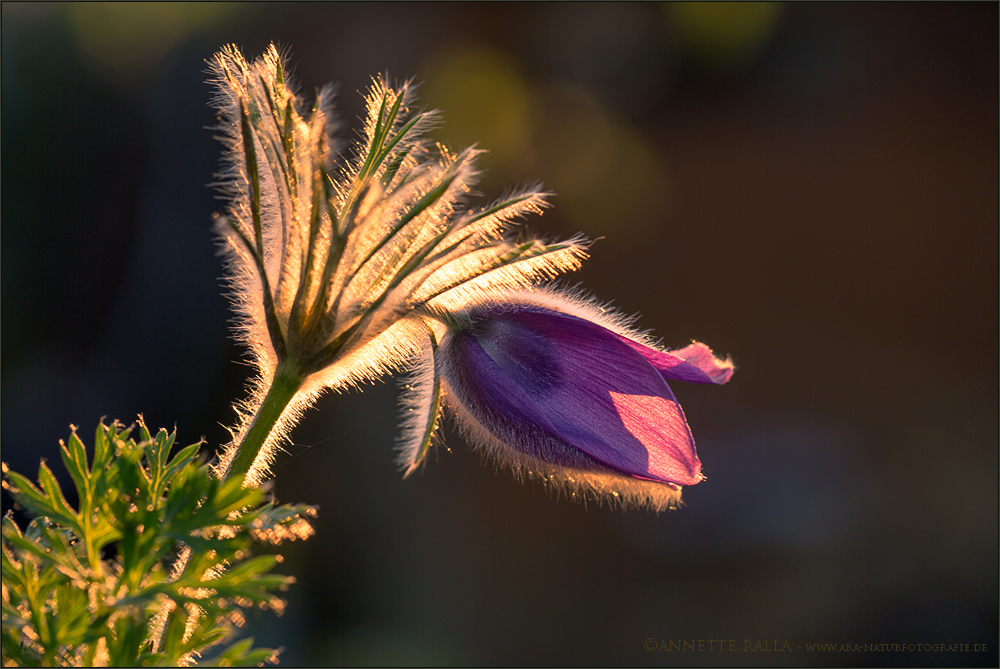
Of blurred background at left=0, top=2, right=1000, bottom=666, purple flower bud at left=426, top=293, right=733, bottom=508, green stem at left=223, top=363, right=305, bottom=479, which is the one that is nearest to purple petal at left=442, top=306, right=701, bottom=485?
purple flower bud at left=426, top=293, right=733, bottom=508

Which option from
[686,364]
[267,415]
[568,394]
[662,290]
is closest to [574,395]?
[568,394]

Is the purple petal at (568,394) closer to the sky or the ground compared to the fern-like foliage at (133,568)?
closer to the sky

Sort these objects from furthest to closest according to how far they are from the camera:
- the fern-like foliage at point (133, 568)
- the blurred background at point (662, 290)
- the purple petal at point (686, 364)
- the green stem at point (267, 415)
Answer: the blurred background at point (662, 290) < the purple petal at point (686, 364) < the green stem at point (267, 415) < the fern-like foliage at point (133, 568)

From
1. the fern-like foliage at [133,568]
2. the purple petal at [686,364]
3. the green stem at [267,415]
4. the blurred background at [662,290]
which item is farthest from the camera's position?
the blurred background at [662,290]

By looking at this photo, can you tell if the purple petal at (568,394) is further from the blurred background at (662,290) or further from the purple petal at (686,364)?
the blurred background at (662,290)

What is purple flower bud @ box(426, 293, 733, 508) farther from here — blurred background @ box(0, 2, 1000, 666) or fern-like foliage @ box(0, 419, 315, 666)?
blurred background @ box(0, 2, 1000, 666)

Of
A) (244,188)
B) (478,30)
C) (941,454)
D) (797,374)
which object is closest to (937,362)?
(941,454)

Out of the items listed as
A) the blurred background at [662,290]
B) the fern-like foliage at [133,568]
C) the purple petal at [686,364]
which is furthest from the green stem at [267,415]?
A: the blurred background at [662,290]
